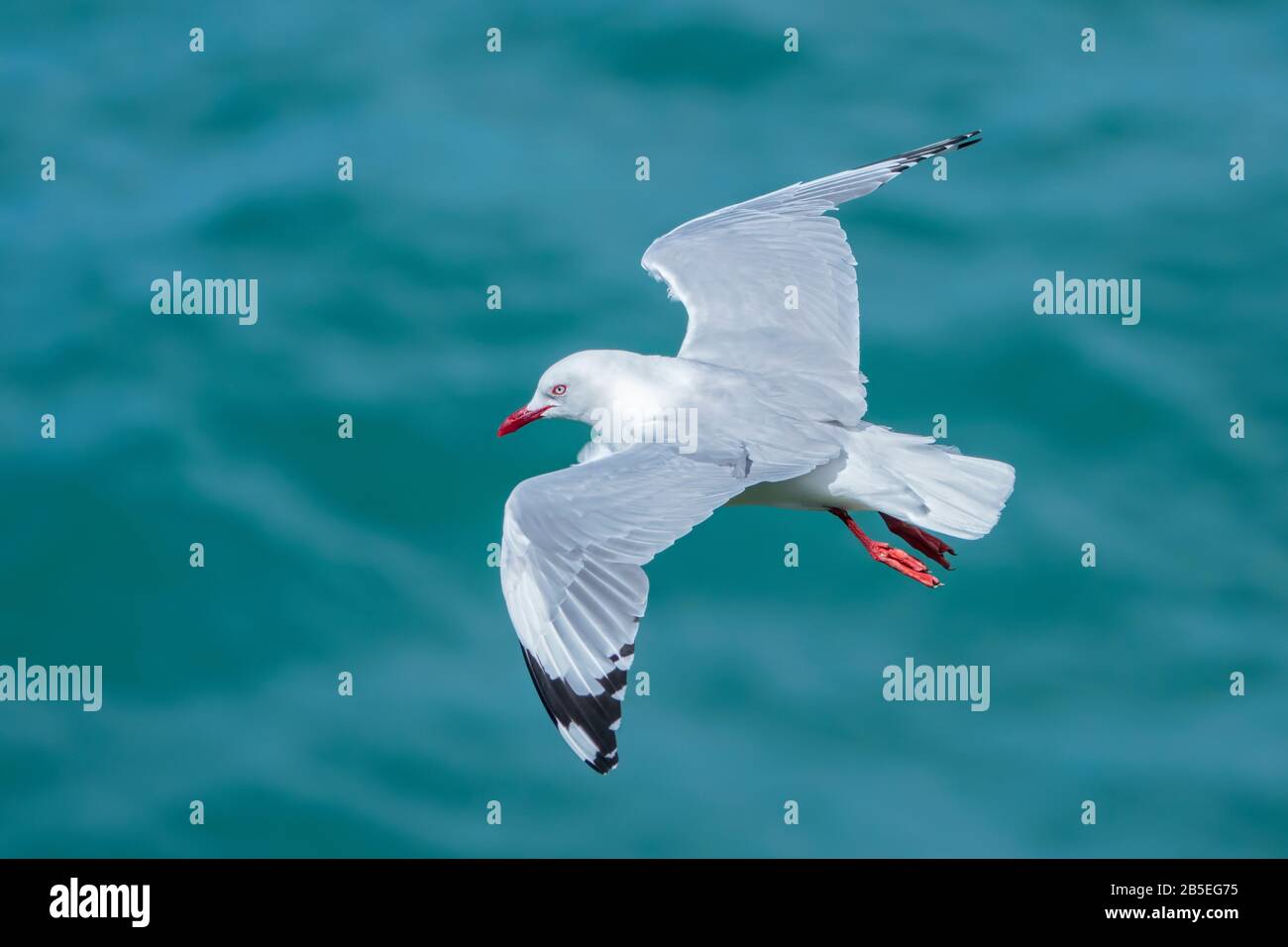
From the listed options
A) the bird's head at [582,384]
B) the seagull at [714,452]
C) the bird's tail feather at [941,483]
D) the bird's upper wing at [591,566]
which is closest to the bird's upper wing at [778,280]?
the seagull at [714,452]

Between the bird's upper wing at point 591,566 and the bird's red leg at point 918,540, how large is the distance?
1340mm

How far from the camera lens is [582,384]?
7.60 m

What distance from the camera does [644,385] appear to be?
24.4 ft

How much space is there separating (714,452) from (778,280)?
155 centimetres

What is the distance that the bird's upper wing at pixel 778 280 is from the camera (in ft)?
26.5

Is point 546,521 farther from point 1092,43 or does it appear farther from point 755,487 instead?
point 1092,43

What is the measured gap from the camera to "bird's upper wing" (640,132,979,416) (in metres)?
8.06

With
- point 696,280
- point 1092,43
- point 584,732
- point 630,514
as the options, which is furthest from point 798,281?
point 1092,43

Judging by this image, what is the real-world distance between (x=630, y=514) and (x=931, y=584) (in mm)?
1450

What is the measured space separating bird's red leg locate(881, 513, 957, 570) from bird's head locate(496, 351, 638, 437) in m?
1.34

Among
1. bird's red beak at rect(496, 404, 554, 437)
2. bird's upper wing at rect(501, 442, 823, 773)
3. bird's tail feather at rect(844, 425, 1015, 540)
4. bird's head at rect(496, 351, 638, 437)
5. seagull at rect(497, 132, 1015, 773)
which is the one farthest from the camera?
bird's red beak at rect(496, 404, 554, 437)

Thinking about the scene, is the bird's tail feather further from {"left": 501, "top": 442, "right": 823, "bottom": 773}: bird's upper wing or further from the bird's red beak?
the bird's red beak

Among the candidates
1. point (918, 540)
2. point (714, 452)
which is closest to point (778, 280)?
point (918, 540)

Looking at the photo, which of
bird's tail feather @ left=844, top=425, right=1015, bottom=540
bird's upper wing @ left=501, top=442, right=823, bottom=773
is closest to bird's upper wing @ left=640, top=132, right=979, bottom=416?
bird's tail feather @ left=844, top=425, right=1015, bottom=540
